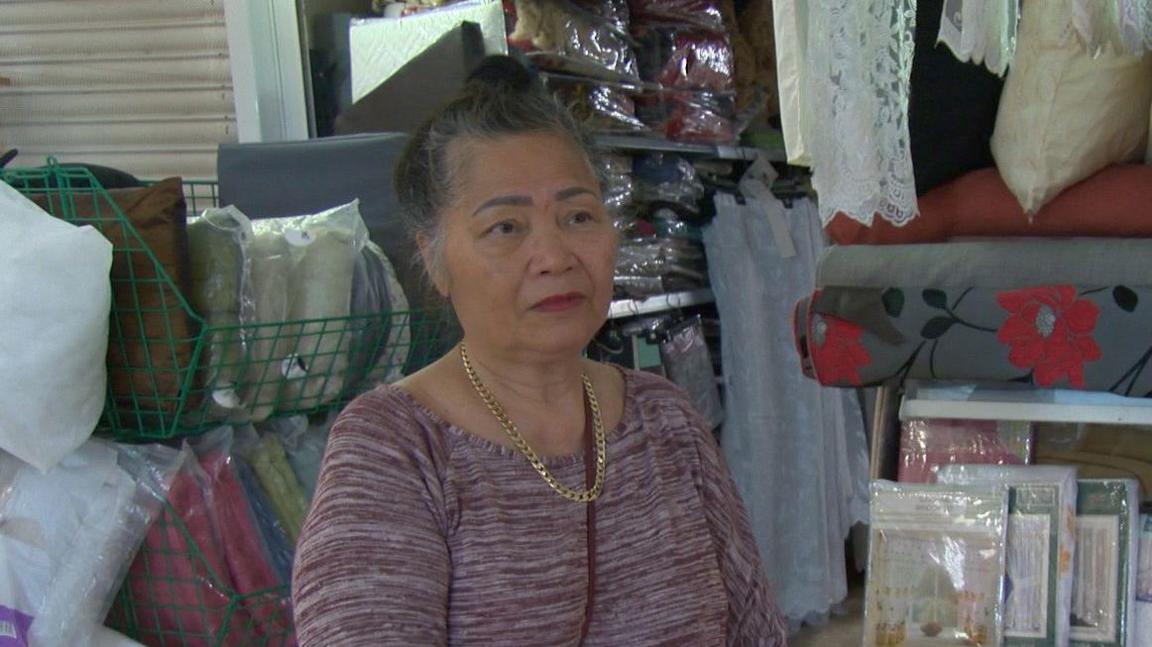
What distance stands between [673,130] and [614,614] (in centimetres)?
200

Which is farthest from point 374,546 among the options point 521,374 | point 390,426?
point 521,374

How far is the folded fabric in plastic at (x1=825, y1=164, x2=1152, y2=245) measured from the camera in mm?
1179

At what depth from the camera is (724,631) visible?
3.94 feet

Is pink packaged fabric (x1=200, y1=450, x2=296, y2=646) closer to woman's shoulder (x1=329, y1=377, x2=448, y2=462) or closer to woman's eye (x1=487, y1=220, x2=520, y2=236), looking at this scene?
woman's shoulder (x1=329, y1=377, x2=448, y2=462)

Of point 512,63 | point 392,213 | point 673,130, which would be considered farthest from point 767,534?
point 512,63

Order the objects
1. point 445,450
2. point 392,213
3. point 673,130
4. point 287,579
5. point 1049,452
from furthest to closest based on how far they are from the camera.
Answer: point 673,130 < point 392,213 < point 287,579 < point 1049,452 < point 445,450

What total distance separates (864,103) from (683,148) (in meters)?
1.79

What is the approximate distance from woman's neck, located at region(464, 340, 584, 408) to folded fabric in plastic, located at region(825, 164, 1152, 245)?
15.5 inches

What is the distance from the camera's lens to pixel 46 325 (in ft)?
4.18

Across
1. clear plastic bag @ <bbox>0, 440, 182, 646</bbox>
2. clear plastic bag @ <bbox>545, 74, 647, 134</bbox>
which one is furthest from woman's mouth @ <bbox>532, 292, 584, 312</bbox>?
clear plastic bag @ <bbox>545, 74, 647, 134</bbox>

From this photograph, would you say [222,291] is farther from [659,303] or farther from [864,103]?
[659,303]

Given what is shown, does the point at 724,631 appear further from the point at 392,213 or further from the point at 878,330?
the point at 392,213

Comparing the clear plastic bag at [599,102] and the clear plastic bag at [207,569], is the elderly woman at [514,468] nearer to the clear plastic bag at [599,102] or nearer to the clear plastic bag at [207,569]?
the clear plastic bag at [207,569]

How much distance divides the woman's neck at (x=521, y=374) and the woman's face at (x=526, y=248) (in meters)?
0.02
